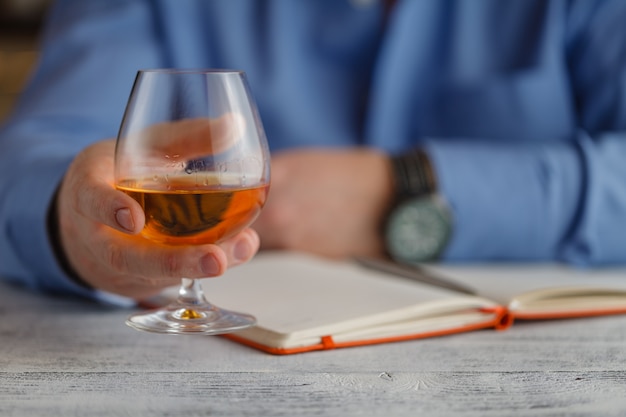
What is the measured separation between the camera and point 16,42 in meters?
3.69

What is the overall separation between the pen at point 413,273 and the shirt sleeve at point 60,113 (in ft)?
1.03

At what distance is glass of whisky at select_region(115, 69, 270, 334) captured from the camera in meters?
0.68

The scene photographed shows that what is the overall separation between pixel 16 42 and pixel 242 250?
10.8ft

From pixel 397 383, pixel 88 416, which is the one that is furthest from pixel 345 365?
pixel 88 416

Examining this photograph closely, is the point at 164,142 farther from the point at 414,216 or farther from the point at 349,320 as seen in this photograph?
the point at 414,216

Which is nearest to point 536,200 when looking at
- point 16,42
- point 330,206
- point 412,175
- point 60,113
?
point 412,175

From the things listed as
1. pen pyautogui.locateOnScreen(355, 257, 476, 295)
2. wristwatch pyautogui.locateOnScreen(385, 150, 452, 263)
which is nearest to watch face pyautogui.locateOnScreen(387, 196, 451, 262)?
wristwatch pyautogui.locateOnScreen(385, 150, 452, 263)

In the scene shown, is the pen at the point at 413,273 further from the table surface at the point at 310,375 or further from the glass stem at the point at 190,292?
the glass stem at the point at 190,292

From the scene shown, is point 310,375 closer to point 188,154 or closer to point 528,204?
point 188,154

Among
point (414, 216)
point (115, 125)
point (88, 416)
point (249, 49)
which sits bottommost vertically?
point (88, 416)

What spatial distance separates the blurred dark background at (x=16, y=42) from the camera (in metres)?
3.69

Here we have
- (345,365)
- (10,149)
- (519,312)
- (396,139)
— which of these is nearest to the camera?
(345,365)

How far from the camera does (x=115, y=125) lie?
141 centimetres

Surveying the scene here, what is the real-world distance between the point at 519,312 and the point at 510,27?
80 cm
